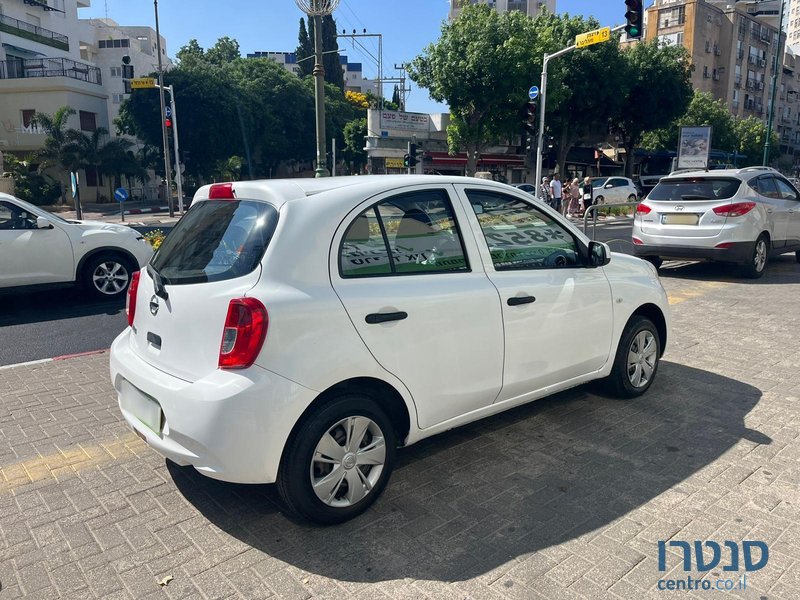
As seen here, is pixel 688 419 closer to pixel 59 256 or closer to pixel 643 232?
pixel 643 232

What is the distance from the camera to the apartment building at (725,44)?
62575 millimetres

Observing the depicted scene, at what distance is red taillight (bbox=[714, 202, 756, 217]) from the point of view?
31.0 ft

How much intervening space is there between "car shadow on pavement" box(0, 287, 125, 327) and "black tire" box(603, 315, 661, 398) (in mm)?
6199

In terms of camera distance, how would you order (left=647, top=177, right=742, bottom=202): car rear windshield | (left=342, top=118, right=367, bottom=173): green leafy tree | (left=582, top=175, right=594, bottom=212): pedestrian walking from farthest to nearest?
1. (left=342, top=118, right=367, bottom=173): green leafy tree
2. (left=582, top=175, right=594, bottom=212): pedestrian walking
3. (left=647, top=177, right=742, bottom=202): car rear windshield

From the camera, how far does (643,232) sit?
407 inches

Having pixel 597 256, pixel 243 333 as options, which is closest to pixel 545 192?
pixel 597 256

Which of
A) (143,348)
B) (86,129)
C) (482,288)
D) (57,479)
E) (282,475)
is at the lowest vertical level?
(57,479)

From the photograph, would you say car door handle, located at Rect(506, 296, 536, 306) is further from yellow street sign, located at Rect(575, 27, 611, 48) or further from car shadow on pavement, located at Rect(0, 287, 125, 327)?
yellow street sign, located at Rect(575, 27, 611, 48)

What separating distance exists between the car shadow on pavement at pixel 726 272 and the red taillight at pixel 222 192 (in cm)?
899

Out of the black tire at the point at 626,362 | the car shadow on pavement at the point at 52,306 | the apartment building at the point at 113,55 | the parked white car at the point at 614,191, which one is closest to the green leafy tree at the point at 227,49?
the apartment building at the point at 113,55

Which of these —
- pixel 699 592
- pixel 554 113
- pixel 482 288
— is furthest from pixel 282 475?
pixel 554 113

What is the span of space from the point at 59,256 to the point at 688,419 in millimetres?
7628

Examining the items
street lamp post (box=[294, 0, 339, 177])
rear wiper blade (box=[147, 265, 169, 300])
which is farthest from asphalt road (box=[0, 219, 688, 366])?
street lamp post (box=[294, 0, 339, 177])

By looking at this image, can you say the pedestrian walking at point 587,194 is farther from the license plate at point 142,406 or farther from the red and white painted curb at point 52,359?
the license plate at point 142,406
